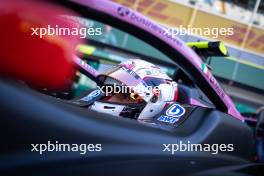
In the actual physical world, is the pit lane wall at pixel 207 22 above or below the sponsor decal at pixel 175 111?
above

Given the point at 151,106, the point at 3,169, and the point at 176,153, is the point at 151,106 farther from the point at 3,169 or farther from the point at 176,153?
the point at 3,169

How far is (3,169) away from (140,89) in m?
1.36

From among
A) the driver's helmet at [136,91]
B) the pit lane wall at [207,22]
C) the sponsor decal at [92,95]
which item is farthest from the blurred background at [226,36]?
the driver's helmet at [136,91]

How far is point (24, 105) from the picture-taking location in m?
1.10

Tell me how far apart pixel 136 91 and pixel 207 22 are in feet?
35.5

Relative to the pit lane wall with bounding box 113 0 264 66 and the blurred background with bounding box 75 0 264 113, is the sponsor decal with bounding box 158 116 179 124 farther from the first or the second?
the pit lane wall with bounding box 113 0 264 66

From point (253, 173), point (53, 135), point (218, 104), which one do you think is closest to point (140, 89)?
point (218, 104)

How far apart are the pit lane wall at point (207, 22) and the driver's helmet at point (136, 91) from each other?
945 cm

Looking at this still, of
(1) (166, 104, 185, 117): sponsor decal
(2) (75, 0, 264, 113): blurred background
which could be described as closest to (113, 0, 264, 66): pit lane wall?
(2) (75, 0, 264, 113): blurred background

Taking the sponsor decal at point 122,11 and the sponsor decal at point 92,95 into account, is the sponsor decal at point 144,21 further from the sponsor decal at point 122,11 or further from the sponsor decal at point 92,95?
the sponsor decal at point 92,95

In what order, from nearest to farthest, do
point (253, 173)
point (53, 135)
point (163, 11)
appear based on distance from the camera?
point (53, 135) < point (253, 173) < point (163, 11)

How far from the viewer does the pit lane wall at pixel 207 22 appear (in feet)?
39.2

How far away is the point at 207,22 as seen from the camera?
12648mm

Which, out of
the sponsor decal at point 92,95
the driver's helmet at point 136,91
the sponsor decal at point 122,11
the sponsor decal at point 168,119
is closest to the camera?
the sponsor decal at point 122,11
